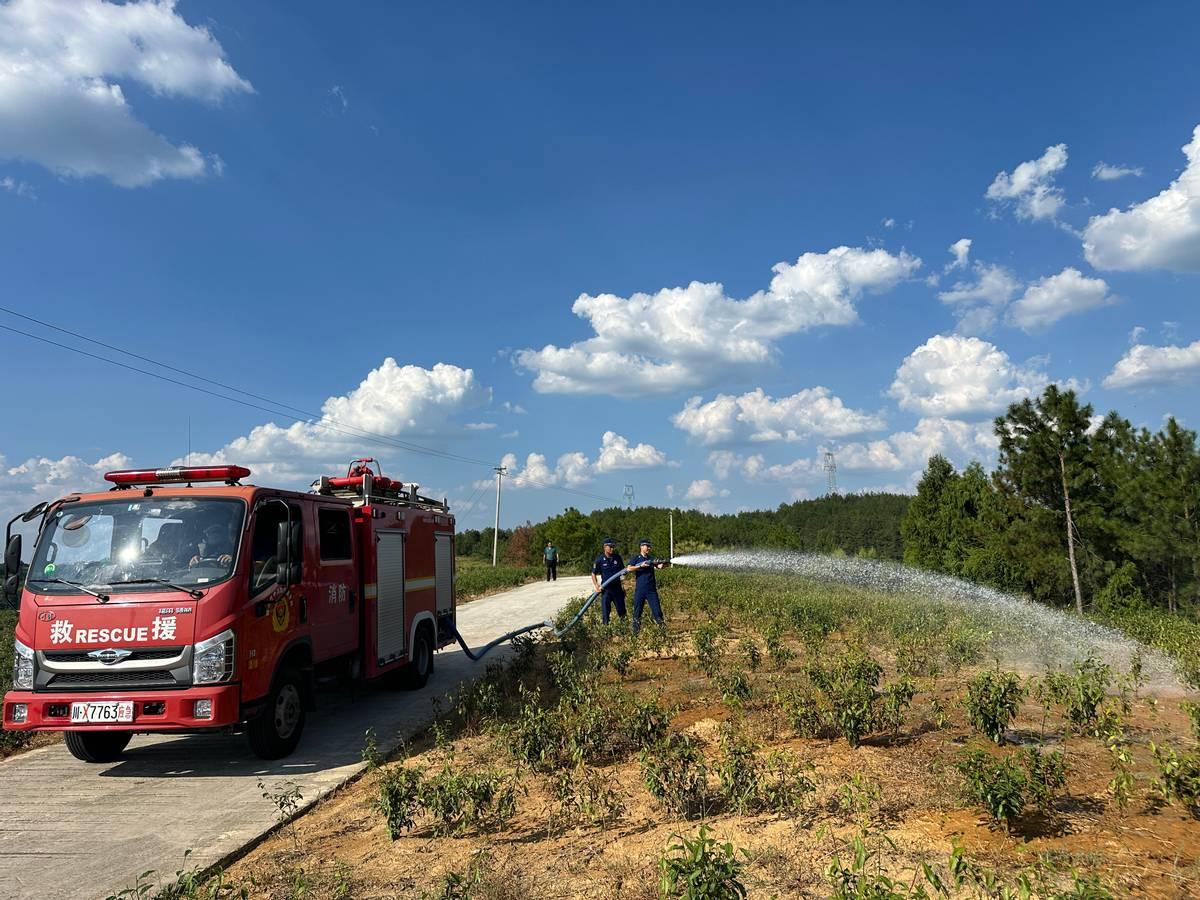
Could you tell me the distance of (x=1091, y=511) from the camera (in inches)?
957

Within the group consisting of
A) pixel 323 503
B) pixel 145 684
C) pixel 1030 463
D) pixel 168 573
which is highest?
pixel 1030 463

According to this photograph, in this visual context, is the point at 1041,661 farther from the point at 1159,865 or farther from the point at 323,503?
the point at 323,503

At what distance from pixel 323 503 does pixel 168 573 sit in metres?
2.03

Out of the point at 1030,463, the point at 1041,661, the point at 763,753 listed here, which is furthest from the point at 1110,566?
the point at 763,753

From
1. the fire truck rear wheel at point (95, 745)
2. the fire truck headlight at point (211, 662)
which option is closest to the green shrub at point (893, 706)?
the fire truck headlight at point (211, 662)

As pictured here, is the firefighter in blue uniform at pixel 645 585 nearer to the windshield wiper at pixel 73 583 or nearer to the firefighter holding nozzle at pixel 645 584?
the firefighter holding nozzle at pixel 645 584

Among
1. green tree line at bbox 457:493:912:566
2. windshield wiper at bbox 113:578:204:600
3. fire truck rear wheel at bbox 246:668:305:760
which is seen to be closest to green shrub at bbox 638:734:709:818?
fire truck rear wheel at bbox 246:668:305:760

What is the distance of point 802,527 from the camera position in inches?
5305

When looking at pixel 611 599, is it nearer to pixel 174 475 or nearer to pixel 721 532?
pixel 174 475

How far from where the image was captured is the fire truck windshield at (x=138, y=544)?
23.9ft

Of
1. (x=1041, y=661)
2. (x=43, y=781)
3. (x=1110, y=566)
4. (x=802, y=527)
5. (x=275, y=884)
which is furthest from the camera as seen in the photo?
(x=802, y=527)

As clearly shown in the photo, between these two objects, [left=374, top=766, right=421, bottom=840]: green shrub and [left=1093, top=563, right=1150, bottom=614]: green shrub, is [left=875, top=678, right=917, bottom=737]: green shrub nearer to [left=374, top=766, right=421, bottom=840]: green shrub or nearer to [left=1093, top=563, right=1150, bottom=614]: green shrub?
[left=374, top=766, right=421, bottom=840]: green shrub

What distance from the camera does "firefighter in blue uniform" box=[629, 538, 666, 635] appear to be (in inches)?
559

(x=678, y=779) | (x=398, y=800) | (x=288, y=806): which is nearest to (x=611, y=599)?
(x=288, y=806)
